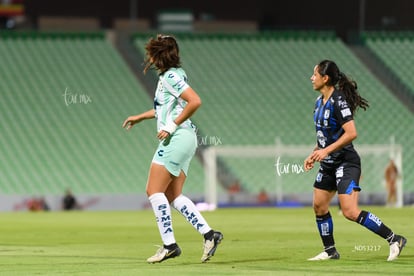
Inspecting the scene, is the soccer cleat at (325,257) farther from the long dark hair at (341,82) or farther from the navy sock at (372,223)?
the long dark hair at (341,82)

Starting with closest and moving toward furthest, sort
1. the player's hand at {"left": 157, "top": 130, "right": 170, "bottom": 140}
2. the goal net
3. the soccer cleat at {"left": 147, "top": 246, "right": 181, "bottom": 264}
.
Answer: the player's hand at {"left": 157, "top": 130, "right": 170, "bottom": 140} → the soccer cleat at {"left": 147, "top": 246, "right": 181, "bottom": 264} → the goal net

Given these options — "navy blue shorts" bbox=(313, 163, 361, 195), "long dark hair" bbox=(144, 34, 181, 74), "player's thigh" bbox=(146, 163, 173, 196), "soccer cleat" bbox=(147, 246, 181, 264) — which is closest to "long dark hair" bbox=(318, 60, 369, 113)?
"navy blue shorts" bbox=(313, 163, 361, 195)

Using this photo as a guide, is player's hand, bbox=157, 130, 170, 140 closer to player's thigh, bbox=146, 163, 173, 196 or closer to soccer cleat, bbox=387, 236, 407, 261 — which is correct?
player's thigh, bbox=146, 163, 173, 196

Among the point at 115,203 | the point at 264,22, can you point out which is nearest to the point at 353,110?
the point at 115,203

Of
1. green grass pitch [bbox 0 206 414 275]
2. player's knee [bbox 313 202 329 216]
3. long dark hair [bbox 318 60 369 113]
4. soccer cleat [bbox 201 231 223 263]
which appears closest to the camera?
green grass pitch [bbox 0 206 414 275]

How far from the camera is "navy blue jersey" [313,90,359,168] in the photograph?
11.2 meters

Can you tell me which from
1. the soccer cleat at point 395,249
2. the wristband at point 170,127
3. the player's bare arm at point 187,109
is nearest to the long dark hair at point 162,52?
the player's bare arm at point 187,109

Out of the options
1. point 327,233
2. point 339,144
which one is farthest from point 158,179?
point 327,233

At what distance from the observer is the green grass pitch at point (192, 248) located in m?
10.2

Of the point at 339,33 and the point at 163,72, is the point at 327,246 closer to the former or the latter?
the point at 163,72

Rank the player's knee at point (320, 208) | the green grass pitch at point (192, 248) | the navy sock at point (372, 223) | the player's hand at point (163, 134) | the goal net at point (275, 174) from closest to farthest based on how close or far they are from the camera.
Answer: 1. the green grass pitch at point (192, 248)
2. the player's hand at point (163, 134)
3. the navy sock at point (372, 223)
4. the player's knee at point (320, 208)
5. the goal net at point (275, 174)

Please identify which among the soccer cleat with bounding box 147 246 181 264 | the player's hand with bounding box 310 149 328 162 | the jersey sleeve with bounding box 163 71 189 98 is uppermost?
the jersey sleeve with bounding box 163 71 189 98

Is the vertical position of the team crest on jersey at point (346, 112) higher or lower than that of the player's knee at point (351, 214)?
higher

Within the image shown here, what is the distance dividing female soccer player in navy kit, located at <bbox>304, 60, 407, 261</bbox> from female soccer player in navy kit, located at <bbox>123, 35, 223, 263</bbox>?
1.25 meters
